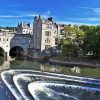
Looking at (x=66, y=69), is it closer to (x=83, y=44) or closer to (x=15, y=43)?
(x=83, y=44)

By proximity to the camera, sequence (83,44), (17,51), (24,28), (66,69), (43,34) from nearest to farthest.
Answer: (66,69)
(83,44)
(43,34)
(17,51)
(24,28)

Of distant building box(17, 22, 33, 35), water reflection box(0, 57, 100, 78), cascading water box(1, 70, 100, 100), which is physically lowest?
cascading water box(1, 70, 100, 100)

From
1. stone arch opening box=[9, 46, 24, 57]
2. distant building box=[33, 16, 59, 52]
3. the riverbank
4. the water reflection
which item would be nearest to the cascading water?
the water reflection

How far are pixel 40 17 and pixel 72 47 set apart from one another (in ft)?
44.4

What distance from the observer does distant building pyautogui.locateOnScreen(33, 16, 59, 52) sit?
7400 cm

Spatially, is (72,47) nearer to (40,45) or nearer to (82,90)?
(40,45)

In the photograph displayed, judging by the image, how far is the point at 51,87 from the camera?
1275 inches

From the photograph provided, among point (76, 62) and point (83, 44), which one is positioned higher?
point (83, 44)

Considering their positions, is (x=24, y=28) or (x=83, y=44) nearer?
(x=83, y=44)

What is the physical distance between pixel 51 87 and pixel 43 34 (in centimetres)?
4240

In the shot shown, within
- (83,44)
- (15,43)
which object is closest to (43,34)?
(15,43)

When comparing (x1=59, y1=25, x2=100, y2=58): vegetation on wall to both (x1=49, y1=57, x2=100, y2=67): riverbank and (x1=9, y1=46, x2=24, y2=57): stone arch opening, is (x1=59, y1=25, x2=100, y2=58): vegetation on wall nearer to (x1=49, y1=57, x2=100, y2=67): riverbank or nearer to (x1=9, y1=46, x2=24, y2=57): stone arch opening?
(x1=49, y1=57, x2=100, y2=67): riverbank

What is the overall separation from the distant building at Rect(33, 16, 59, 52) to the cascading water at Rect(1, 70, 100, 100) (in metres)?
34.6

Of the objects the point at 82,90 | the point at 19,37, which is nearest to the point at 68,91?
the point at 82,90
